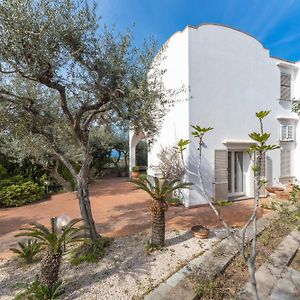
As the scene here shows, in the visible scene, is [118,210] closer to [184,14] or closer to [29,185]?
[29,185]

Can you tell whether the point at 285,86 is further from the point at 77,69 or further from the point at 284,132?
the point at 77,69

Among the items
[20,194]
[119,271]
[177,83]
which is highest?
[177,83]

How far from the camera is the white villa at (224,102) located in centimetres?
1016


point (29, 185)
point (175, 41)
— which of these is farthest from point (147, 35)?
point (29, 185)

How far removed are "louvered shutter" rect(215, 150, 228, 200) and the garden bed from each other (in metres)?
3.75

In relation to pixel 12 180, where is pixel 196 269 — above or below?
below

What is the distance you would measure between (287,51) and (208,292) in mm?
16801

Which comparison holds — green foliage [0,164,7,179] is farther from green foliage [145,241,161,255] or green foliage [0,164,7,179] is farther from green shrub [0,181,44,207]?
green foliage [145,241,161,255]

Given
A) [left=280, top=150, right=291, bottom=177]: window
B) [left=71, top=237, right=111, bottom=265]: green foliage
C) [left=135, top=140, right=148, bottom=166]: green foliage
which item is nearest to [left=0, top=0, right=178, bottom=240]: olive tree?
[left=71, top=237, right=111, bottom=265]: green foliage

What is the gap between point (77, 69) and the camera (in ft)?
17.5

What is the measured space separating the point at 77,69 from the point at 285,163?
13.6m

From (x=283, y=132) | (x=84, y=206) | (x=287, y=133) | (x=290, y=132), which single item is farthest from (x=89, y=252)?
(x=290, y=132)

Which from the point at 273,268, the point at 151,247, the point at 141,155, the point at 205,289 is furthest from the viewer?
the point at 141,155

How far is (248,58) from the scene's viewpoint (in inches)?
458
